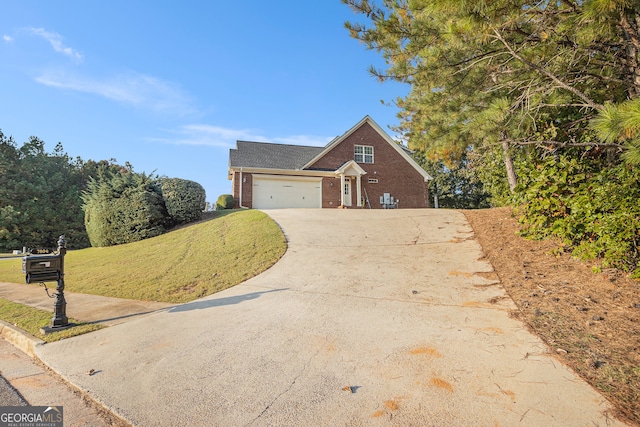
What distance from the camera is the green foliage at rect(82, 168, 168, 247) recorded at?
12852 millimetres

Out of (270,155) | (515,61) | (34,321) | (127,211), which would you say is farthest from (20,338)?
(270,155)

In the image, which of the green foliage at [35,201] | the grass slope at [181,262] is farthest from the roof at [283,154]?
the green foliage at [35,201]

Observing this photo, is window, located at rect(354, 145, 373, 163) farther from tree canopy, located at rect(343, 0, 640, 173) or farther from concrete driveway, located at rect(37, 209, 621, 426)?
concrete driveway, located at rect(37, 209, 621, 426)

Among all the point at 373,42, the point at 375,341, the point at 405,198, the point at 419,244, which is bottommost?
the point at 375,341

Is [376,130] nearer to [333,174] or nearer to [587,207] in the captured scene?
[333,174]

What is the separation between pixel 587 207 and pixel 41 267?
848 centimetres

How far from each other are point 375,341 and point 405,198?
21.9 metres

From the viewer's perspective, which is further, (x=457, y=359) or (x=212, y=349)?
(x=212, y=349)

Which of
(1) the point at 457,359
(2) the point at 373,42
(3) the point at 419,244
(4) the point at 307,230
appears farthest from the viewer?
(4) the point at 307,230

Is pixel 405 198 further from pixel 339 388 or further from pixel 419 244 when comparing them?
pixel 339 388

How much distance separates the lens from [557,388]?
250 cm

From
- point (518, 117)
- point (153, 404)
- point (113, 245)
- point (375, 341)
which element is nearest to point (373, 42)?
point (518, 117)

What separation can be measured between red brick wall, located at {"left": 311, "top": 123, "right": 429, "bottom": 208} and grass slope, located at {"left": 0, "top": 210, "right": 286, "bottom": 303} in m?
11.8

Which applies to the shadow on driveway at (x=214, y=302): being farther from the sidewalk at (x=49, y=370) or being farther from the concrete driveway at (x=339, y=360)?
the sidewalk at (x=49, y=370)
